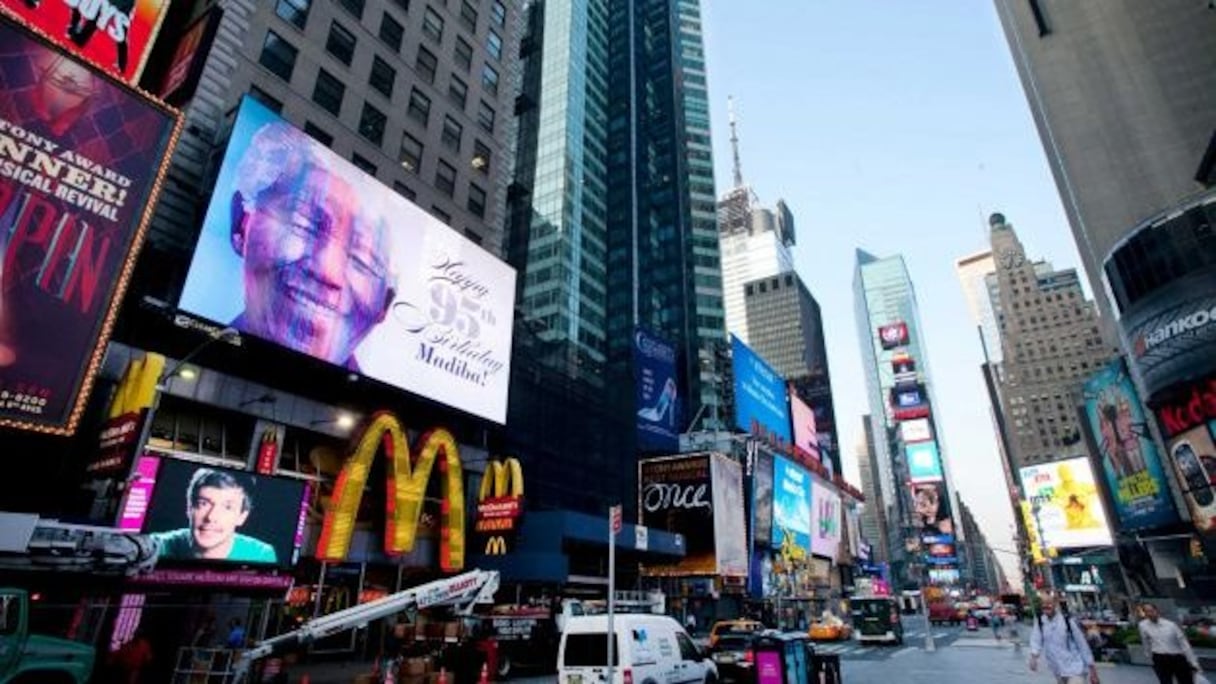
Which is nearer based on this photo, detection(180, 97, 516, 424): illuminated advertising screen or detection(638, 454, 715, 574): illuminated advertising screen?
detection(180, 97, 516, 424): illuminated advertising screen

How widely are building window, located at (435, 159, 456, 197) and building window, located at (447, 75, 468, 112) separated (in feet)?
15.1

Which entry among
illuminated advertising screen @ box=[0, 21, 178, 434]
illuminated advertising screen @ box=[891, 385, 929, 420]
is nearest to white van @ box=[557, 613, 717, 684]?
illuminated advertising screen @ box=[0, 21, 178, 434]

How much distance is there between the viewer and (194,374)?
22562 millimetres

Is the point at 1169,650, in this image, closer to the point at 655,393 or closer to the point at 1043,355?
the point at 655,393

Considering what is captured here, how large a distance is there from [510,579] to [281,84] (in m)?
24.4

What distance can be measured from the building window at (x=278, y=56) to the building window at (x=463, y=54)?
11.8m

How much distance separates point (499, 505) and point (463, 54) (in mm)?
27638

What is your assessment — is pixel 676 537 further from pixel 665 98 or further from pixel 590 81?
pixel 665 98

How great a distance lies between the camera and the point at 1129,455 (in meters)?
57.1

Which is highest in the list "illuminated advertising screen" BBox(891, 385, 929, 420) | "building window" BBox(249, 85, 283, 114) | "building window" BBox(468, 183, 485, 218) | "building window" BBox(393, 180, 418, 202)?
"illuminated advertising screen" BBox(891, 385, 929, 420)

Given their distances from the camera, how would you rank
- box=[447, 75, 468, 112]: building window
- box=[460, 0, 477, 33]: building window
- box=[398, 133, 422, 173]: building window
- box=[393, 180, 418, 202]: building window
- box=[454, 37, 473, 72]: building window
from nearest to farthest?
box=[393, 180, 418, 202]: building window < box=[398, 133, 422, 173]: building window < box=[447, 75, 468, 112]: building window < box=[454, 37, 473, 72]: building window < box=[460, 0, 477, 33]: building window

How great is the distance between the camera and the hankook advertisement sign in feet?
121

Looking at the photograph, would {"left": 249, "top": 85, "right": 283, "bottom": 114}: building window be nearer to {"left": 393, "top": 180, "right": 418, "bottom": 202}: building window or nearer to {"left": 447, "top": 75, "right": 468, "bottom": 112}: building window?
{"left": 393, "top": 180, "right": 418, "bottom": 202}: building window

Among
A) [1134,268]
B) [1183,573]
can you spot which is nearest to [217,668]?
[1134,268]
